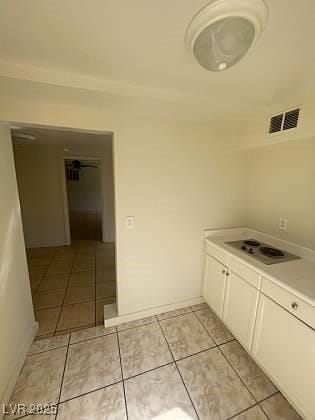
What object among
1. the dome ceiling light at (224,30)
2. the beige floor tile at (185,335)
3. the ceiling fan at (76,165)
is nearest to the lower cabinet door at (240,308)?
the beige floor tile at (185,335)

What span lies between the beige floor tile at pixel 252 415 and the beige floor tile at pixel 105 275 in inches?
80.2

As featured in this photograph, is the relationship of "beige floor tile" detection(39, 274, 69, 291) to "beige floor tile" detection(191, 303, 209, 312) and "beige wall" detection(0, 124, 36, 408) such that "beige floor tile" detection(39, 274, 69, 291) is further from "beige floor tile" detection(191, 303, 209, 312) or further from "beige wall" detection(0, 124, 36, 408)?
"beige floor tile" detection(191, 303, 209, 312)

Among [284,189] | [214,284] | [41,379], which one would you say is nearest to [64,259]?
[41,379]

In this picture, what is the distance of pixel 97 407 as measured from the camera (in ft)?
4.05

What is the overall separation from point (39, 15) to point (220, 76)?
3.19ft

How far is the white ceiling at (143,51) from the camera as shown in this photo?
2.38ft

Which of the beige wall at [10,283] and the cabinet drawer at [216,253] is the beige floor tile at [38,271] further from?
the cabinet drawer at [216,253]

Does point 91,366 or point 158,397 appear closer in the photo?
point 158,397

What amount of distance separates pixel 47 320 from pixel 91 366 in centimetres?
83

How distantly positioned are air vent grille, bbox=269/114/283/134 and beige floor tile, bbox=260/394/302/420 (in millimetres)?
2088

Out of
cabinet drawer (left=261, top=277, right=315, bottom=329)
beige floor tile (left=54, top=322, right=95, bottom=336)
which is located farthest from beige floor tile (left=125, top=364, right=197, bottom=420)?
cabinet drawer (left=261, top=277, right=315, bottom=329)

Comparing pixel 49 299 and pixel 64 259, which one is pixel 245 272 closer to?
pixel 49 299

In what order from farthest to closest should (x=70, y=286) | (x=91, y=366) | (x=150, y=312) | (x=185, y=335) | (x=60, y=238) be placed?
(x=60, y=238) < (x=70, y=286) < (x=150, y=312) < (x=185, y=335) < (x=91, y=366)

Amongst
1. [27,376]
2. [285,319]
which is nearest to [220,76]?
[285,319]
